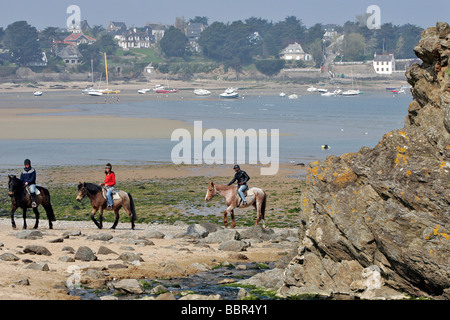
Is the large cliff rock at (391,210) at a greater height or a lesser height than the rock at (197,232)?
greater

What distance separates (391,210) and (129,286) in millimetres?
6687

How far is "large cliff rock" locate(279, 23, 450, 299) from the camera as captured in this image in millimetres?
13820

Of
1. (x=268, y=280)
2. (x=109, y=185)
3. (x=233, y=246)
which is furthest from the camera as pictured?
(x=109, y=185)

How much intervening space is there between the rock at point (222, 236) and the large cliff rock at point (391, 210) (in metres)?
7.00

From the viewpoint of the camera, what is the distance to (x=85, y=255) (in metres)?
20.0

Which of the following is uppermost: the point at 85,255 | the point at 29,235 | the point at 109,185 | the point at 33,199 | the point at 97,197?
the point at 109,185

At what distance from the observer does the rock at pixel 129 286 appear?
1683 cm

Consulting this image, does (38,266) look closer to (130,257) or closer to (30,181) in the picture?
(130,257)

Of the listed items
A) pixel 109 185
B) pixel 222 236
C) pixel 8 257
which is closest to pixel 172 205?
pixel 109 185

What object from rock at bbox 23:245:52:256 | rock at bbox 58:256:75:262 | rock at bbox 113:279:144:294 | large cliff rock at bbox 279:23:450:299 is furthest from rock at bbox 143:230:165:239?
large cliff rock at bbox 279:23:450:299

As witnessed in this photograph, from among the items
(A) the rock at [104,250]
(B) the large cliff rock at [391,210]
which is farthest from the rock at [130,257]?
(B) the large cliff rock at [391,210]

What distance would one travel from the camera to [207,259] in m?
21.2

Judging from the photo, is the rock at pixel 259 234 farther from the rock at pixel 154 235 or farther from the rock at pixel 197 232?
the rock at pixel 154 235

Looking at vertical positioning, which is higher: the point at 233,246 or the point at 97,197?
the point at 97,197
